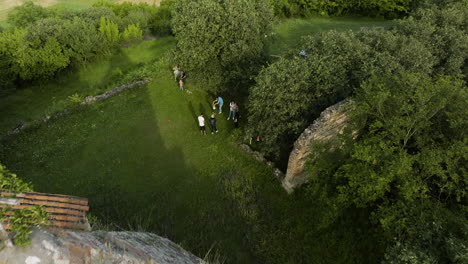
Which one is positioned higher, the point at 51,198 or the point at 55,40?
the point at 55,40

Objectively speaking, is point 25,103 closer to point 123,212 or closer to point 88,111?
point 88,111

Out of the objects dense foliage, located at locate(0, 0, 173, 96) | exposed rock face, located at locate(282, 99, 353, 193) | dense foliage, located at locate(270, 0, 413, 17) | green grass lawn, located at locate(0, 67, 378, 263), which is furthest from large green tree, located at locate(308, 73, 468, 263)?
dense foliage, located at locate(270, 0, 413, 17)

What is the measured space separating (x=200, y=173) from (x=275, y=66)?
6663 mm

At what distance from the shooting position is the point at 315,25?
34.6 m

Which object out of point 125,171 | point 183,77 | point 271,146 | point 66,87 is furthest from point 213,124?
point 66,87

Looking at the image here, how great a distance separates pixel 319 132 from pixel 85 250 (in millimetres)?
9550

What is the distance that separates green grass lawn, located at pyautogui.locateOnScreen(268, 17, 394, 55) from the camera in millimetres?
31656

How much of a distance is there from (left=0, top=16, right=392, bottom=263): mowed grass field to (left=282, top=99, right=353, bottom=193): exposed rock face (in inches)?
59.2

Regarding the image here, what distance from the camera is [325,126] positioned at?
12.3 metres

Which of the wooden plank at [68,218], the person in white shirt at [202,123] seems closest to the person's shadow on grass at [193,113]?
the person in white shirt at [202,123]

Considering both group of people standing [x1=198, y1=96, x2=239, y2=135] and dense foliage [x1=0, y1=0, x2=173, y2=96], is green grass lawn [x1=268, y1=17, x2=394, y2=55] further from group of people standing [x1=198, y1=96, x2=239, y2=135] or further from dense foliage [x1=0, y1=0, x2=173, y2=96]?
dense foliage [x1=0, y1=0, x2=173, y2=96]

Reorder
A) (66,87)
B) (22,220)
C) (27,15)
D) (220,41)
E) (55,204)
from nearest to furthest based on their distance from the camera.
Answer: (22,220) < (55,204) < (220,41) < (66,87) < (27,15)

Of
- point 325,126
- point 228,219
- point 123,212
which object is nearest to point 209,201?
point 228,219

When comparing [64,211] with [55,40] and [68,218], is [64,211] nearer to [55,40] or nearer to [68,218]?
[68,218]
